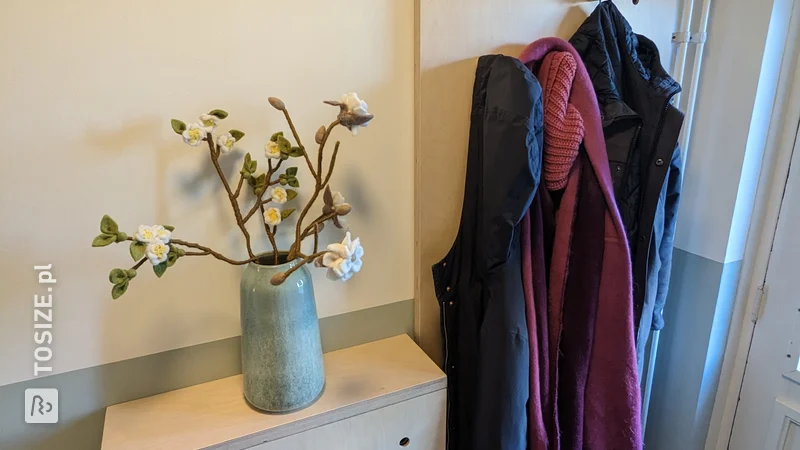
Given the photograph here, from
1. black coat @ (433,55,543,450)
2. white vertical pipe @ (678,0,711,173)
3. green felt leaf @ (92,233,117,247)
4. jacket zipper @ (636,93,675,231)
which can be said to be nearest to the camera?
green felt leaf @ (92,233,117,247)

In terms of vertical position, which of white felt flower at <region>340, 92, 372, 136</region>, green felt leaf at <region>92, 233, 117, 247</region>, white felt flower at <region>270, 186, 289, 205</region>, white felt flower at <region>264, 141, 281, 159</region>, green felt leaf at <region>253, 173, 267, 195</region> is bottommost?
green felt leaf at <region>92, 233, 117, 247</region>

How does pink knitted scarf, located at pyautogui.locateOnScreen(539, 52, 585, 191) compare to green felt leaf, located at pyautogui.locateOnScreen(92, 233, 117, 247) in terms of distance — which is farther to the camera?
pink knitted scarf, located at pyautogui.locateOnScreen(539, 52, 585, 191)

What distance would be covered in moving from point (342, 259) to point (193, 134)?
342 millimetres

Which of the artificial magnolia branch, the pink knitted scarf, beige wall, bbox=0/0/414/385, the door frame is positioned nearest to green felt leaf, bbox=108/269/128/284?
the artificial magnolia branch

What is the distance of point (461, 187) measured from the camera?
1.15m

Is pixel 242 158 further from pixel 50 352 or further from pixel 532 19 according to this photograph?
pixel 532 19

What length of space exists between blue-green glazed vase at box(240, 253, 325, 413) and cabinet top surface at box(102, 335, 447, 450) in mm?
40

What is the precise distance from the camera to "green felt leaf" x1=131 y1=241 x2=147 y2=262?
0.77 meters

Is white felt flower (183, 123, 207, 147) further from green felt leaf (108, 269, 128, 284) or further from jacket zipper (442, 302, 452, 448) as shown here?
jacket zipper (442, 302, 452, 448)

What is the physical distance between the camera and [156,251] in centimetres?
78

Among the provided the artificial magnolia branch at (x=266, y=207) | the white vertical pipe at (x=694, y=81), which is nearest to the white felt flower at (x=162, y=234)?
the artificial magnolia branch at (x=266, y=207)

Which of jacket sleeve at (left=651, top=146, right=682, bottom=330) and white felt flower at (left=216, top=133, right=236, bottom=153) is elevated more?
white felt flower at (left=216, top=133, right=236, bottom=153)

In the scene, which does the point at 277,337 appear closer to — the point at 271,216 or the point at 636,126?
the point at 271,216

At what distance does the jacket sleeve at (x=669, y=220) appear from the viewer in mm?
1153
